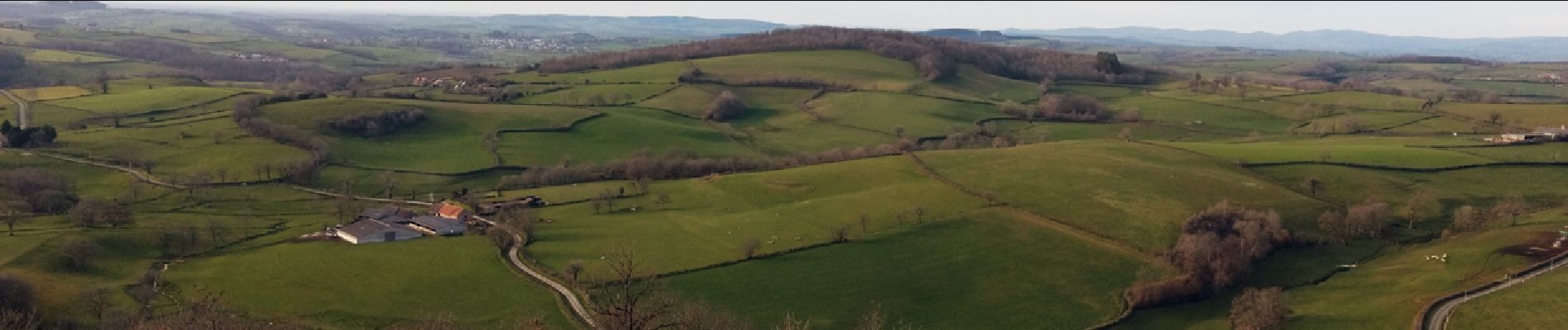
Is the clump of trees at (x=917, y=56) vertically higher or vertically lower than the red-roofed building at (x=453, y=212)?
higher

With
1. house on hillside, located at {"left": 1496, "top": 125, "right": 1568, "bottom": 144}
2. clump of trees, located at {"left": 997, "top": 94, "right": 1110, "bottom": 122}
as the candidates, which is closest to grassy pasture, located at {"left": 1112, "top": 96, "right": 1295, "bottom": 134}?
clump of trees, located at {"left": 997, "top": 94, "right": 1110, "bottom": 122}

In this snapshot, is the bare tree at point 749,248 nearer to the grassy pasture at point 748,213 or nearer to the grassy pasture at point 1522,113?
the grassy pasture at point 748,213

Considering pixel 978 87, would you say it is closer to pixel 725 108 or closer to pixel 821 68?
pixel 821 68

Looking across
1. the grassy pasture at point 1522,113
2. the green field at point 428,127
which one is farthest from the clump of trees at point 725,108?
the grassy pasture at point 1522,113

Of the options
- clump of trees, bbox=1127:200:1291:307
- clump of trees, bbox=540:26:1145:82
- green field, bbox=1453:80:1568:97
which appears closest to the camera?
clump of trees, bbox=1127:200:1291:307

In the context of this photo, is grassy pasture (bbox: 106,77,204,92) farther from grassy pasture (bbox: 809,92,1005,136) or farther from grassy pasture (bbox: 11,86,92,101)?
grassy pasture (bbox: 809,92,1005,136)

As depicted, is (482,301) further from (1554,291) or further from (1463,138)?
(1463,138)

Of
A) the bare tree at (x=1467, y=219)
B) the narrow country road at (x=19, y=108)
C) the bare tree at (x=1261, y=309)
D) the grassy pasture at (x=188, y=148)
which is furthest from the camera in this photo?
the narrow country road at (x=19, y=108)

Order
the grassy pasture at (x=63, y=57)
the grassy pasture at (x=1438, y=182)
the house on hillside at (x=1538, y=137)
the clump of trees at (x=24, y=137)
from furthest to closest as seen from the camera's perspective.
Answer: the grassy pasture at (x=63, y=57) < the clump of trees at (x=24, y=137) < the house on hillside at (x=1538, y=137) < the grassy pasture at (x=1438, y=182)
